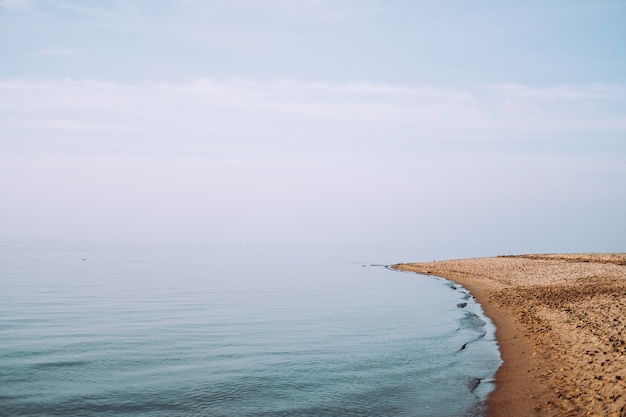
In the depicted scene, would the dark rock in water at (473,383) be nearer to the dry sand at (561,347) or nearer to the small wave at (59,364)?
the dry sand at (561,347)

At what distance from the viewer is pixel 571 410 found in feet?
48.5

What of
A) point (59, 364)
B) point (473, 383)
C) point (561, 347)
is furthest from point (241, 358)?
point (561, 347)

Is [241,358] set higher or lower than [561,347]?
higher

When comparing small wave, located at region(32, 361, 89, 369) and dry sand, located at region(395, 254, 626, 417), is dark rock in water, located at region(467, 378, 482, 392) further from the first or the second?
small wave, located at region(32, 361, 89, 369)

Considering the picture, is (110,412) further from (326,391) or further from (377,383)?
(377,383)

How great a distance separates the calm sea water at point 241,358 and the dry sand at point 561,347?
112 cm

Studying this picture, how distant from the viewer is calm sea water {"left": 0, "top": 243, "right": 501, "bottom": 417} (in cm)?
1694

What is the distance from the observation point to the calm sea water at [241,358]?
16938 millimetres

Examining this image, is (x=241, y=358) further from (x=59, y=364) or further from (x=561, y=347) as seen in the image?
(x=561, y=347)

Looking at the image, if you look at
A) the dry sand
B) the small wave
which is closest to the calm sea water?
Result: the small wave

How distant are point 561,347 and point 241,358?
1508 cm

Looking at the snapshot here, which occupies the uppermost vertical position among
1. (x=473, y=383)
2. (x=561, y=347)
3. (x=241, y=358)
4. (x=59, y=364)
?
(x=59, y=364)

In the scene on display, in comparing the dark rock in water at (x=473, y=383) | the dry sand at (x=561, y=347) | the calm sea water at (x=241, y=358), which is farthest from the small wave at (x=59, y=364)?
the dry sand at (x=561, y=347)

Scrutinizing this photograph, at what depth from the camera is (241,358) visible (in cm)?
2359
